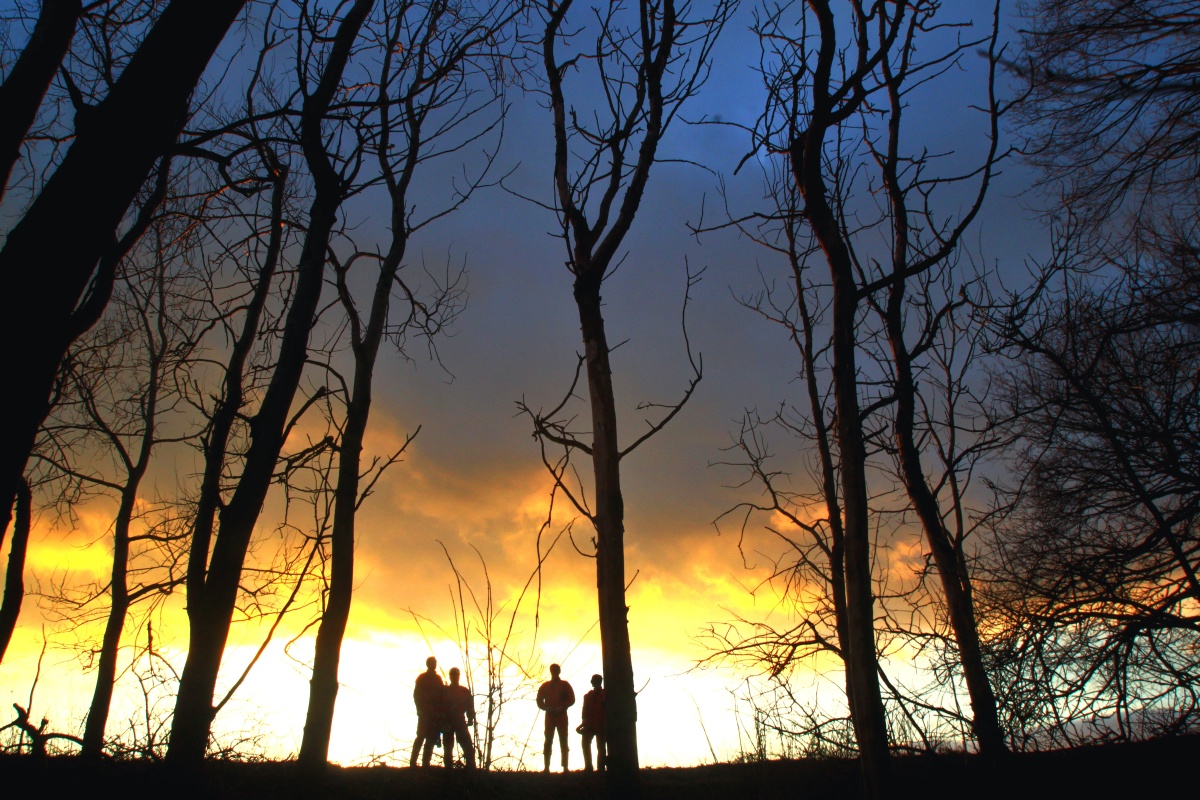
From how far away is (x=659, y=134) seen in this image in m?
5.62

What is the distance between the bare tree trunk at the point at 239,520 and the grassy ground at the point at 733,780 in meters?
0.57

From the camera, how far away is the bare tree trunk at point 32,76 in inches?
133

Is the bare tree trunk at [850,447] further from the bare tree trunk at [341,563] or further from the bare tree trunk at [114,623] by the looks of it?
the bare tree trunk at [114,623]

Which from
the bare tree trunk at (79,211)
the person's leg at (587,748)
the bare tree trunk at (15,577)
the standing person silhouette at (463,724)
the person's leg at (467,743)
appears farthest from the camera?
the person's leg at (587,748)

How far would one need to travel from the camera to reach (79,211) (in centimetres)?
238

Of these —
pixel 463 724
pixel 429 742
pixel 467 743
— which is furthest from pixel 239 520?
pixel 429 742

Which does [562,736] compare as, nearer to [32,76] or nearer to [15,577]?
[15,577]

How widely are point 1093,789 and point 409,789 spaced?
614 centimetres

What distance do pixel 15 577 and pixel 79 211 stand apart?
222 inches

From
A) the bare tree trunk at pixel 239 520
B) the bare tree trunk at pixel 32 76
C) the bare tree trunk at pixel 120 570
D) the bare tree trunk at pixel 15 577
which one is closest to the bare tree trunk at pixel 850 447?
the bare tree trunk at pixel 239 520

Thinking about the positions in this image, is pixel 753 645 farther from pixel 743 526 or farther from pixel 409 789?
pixel 409 789

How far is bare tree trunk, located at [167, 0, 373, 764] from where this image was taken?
15.1ft

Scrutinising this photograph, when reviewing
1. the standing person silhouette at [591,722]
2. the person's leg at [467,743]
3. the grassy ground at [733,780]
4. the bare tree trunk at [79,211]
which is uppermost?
the bare tree trunk at [79,211]

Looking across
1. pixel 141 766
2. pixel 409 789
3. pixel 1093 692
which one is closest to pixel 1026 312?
pixel 1093 692
